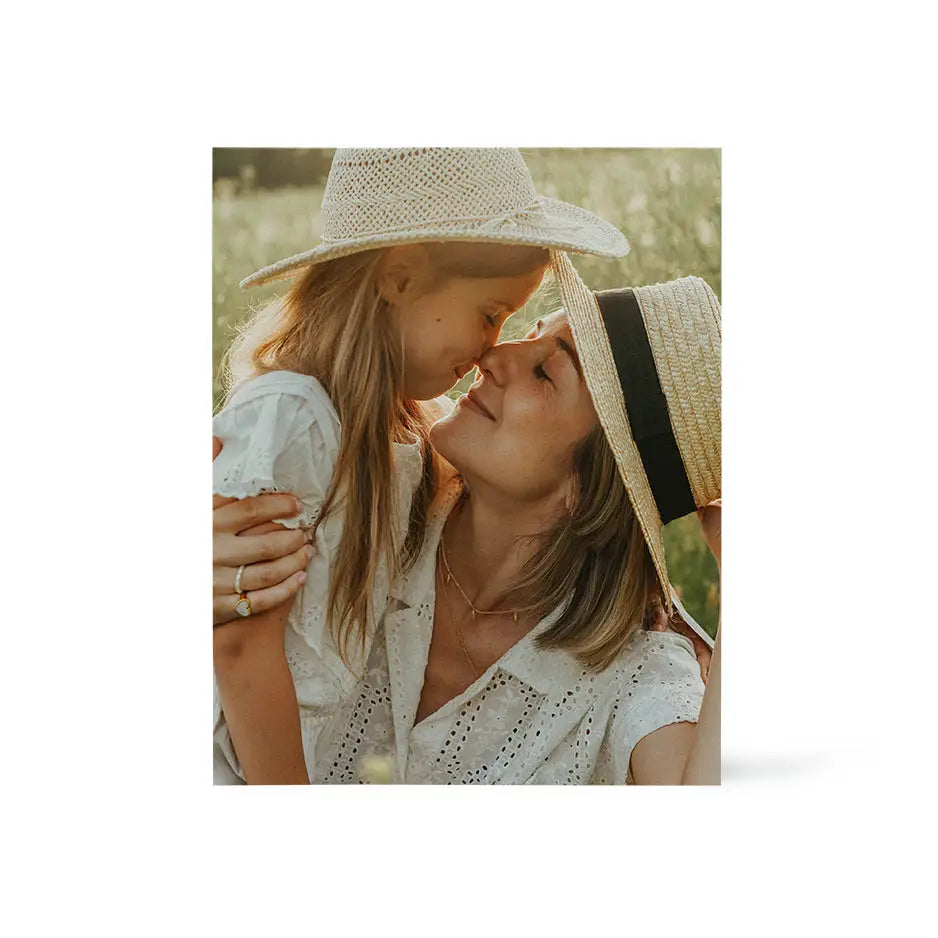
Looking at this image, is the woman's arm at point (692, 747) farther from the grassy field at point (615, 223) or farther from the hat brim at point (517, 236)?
the hat brim at point (517, 236)

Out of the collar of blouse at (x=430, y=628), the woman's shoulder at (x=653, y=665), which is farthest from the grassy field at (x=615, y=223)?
the collar of blouse at (x=430, y=628)

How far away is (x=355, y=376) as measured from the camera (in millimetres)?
5781

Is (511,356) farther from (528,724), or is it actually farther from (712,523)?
(528,724)

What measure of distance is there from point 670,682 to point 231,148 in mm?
2126

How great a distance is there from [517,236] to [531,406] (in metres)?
0.52

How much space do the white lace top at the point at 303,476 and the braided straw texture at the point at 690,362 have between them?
0.80 m

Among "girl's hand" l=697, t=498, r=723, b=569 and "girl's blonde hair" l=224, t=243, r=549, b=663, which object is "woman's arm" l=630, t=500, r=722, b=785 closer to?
"girl's hand" l=697, t=498, r=723, b=569

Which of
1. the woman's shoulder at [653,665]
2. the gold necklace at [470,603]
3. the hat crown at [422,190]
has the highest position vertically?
the hat crown at [422,190]

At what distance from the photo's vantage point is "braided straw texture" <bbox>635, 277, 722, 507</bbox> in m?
5.84

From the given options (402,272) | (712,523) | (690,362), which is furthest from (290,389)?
(712,523)

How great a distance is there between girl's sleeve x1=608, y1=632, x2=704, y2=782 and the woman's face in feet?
2.03

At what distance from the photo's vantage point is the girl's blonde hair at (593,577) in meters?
5.91

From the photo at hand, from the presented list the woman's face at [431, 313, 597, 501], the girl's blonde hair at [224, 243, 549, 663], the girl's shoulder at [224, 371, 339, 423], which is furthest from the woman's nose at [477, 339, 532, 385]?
the girl's shoulder at [224, 371, 339, 423]

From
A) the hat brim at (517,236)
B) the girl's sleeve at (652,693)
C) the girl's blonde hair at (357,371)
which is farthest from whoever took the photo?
the girl's sleeve at (652,693)
